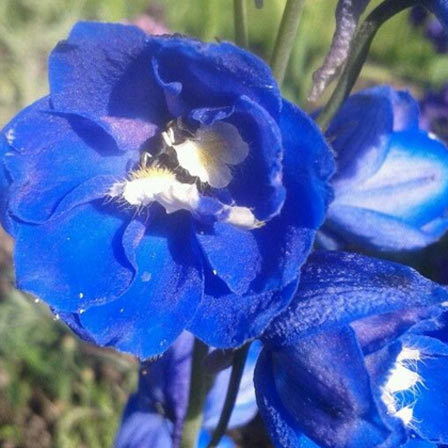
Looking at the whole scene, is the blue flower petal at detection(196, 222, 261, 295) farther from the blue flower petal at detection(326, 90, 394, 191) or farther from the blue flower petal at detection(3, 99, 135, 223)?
the blue flower petal at detection(326, 90, 394, 191)

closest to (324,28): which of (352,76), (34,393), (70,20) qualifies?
(70,20)

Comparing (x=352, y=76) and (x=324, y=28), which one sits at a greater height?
(x=352, y=76)

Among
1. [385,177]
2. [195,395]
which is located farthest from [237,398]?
[385,177]

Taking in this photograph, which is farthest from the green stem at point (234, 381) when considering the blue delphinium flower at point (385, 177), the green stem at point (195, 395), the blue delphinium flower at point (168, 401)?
the blue delphinium flower at point (385, 177)

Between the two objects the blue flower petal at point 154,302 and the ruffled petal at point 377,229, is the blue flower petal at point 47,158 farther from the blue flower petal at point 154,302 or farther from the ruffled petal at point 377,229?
the ruffled petal at point 377,229

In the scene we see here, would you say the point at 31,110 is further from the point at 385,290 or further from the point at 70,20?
the point at 70,20

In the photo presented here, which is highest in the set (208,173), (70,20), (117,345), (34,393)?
(208,173)

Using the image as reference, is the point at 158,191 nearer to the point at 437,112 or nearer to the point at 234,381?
the point at 234,381
